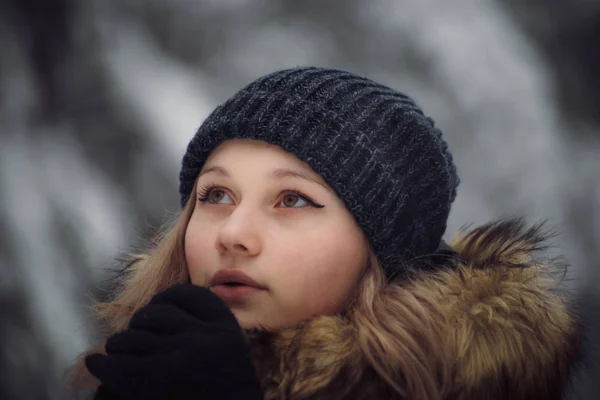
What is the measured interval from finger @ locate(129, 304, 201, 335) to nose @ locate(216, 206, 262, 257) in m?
0.13

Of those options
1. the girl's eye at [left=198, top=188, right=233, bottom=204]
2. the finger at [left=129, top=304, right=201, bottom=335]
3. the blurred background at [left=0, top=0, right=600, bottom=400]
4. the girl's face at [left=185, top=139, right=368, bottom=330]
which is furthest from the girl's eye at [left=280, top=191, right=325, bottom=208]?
the blurred background at [left=0, top=0, right=600, bottom=400]

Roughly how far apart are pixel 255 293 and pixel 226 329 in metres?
0.12

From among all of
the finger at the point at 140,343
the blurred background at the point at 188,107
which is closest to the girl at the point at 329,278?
the finger at the point at 140,343

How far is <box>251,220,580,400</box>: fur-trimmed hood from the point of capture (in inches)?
32.8

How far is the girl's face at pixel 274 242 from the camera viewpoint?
926 mm

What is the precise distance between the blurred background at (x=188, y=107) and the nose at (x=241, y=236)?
71 centimetres

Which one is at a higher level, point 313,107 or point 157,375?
point 313,107

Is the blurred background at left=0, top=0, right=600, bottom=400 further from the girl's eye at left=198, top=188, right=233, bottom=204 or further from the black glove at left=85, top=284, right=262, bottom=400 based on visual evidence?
the black glove at left=85, top=284, right=262, bottom=400

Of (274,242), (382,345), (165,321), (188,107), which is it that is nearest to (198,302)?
(165,321)

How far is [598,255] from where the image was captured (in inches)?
60.9

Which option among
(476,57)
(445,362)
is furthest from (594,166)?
(445,362)

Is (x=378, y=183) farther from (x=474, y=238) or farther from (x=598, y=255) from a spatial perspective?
(x=598, y=255)

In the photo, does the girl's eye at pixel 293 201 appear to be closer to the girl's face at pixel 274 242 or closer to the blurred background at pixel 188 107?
the girl's face at pixel 274 242

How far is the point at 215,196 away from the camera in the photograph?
1059 millimetres
